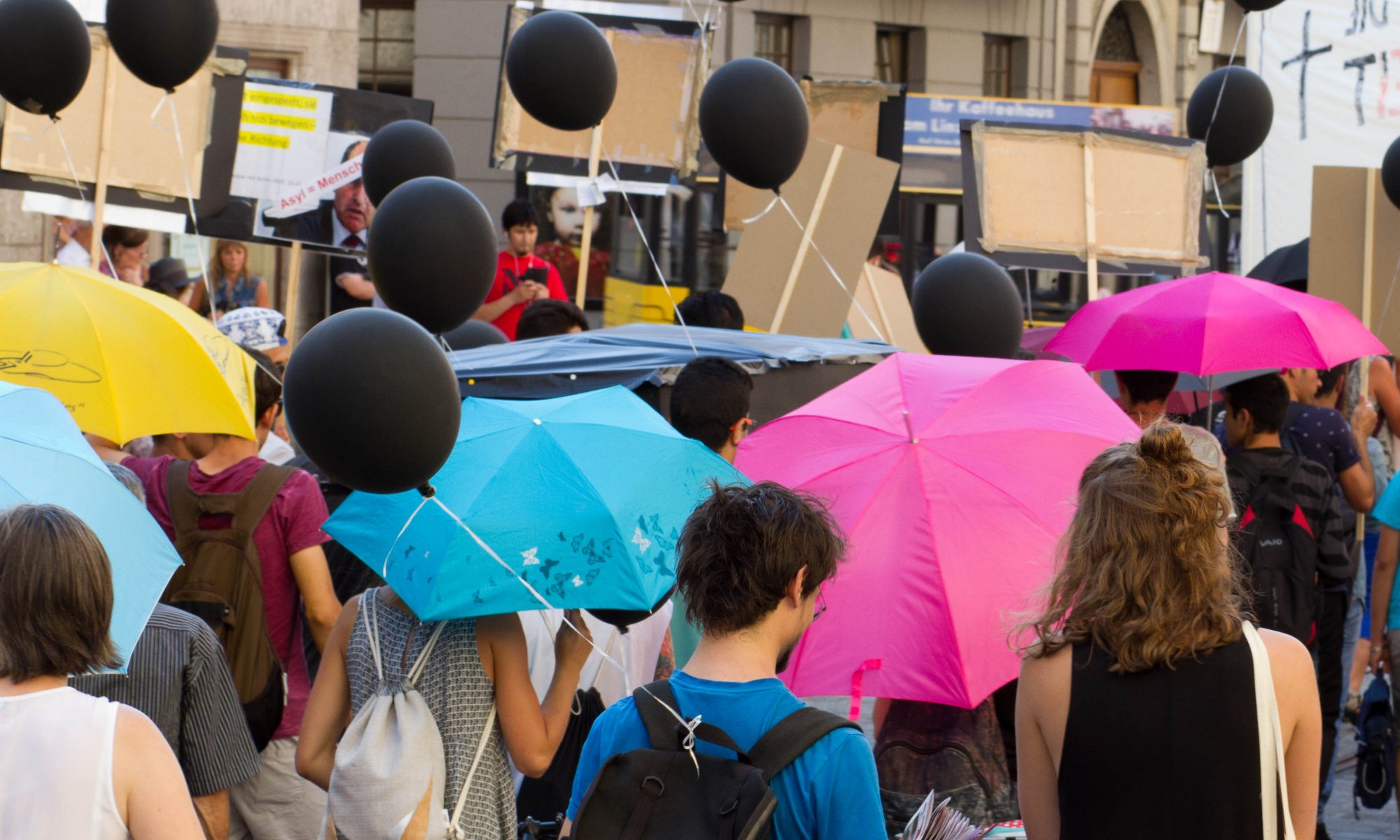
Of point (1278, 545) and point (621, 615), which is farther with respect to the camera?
point (1278, 545)

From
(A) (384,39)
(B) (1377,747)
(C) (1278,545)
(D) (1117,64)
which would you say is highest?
(D) (1117,64)

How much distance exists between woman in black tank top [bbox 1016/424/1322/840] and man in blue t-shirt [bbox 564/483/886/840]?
0.43 meters

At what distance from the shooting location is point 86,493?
3104 mm

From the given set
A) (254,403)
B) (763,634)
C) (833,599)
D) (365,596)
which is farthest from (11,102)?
(763,634)

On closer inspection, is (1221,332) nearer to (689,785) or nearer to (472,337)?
(472,337)

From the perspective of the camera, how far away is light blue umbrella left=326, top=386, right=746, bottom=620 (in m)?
3.19

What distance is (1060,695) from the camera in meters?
2.68

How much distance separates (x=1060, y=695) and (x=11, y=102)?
453 centimetres

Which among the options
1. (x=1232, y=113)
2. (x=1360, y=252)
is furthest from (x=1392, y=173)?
(x=1232, y=113)

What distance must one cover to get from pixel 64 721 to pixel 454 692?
0.87 meters

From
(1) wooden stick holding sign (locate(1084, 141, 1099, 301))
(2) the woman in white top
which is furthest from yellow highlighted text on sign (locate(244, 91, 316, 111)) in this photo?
(2) the woman in white top

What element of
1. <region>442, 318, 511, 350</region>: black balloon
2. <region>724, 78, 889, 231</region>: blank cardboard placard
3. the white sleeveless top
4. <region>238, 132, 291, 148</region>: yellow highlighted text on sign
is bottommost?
the white sleeveless top

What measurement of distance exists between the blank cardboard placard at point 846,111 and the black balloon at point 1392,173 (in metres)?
2.76

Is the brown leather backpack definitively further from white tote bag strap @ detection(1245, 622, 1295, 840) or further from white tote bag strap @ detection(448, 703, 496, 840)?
white tote bag strap @ detection(1245, 622, 1295, 840)
